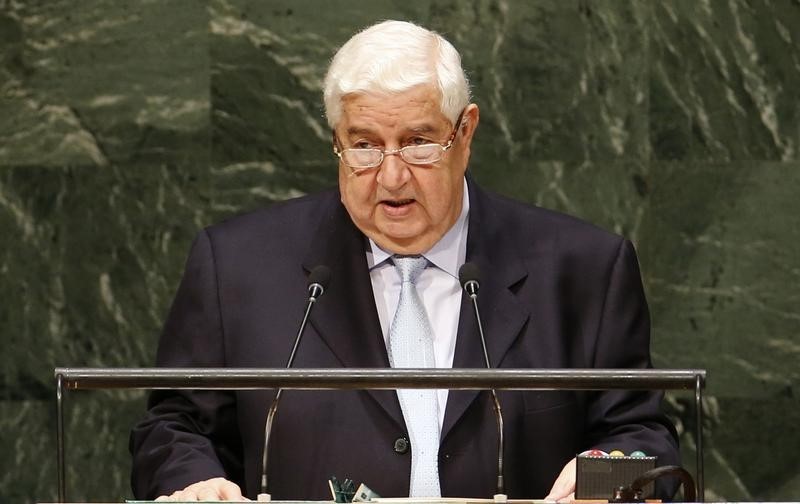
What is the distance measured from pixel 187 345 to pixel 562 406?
93 centimetres

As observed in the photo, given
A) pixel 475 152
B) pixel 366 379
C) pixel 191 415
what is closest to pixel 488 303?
pixel 191 415

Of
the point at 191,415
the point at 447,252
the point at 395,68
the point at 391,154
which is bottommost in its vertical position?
the point at 191,415

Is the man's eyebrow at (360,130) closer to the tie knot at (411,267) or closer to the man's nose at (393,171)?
the man's nose at (393,171)

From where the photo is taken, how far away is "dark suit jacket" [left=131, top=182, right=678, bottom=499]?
11.6 feet

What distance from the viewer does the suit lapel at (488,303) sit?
11.7 feet

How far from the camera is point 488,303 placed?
372cm

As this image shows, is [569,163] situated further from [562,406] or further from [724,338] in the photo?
[562,406]

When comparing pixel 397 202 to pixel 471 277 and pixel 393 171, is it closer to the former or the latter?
pixel 393 171

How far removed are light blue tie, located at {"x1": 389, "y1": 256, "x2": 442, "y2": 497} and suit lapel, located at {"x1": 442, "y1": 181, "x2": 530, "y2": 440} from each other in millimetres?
50

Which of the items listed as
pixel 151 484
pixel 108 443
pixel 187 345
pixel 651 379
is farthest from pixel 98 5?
pixel 651 379

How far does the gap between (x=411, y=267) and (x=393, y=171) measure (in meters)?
0.28

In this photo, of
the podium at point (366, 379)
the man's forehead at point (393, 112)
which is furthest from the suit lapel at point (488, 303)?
the podium at point (366, 379)

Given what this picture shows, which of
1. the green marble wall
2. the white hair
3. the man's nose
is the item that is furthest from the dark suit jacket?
the green marble wall

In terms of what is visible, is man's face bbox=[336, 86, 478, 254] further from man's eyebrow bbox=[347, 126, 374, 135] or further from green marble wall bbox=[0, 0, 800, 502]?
green marble wall bbox=[0, 0, 800, 502]
